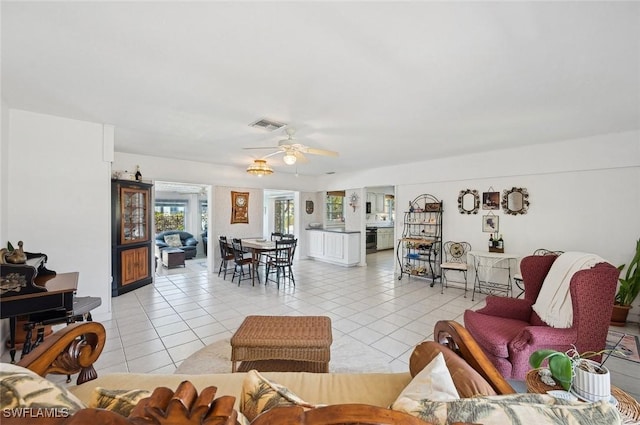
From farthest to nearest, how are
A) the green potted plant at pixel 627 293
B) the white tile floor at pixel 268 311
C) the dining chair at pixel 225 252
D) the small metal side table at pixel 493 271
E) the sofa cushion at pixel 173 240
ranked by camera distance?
1. the sofa cushion at pixel 173 240
2. the dining chair at pixel 225 252
3. the small metal side table at pixel 493 271
4. the green potted plant at pixel 627 293
5. the white tile floor at pixel 268 311

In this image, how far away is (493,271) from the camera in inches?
187

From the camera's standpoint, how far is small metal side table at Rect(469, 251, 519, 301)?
443 centimetres

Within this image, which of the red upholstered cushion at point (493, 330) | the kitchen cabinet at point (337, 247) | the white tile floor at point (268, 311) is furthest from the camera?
the kitchen cabinet at point (337, 247)

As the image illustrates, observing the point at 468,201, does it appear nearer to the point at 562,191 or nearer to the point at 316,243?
the point at 562,191

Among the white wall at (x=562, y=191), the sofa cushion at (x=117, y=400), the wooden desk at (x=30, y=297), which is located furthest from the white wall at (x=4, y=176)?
the white wall at (x=562, y=191)

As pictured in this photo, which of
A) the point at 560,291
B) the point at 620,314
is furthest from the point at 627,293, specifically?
the point at 560,291

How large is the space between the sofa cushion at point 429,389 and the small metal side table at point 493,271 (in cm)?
396

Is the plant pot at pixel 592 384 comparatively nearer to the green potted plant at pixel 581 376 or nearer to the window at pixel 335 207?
the green potted plant at pixel 581 376

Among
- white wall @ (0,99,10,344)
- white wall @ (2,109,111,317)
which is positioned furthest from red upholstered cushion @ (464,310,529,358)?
white wall @ (0,99,10,344)

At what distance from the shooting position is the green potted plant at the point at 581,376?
107 cm

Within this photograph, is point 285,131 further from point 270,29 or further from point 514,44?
point 514,44

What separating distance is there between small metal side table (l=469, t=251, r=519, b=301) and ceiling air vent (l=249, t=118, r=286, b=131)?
12.4 feet

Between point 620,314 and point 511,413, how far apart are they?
4.29 metres

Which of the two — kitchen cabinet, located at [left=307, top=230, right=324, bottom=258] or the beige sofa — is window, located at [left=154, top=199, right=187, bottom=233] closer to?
kitchen cabinet, located at [left=307, top=230, right=324, bottom=258]
